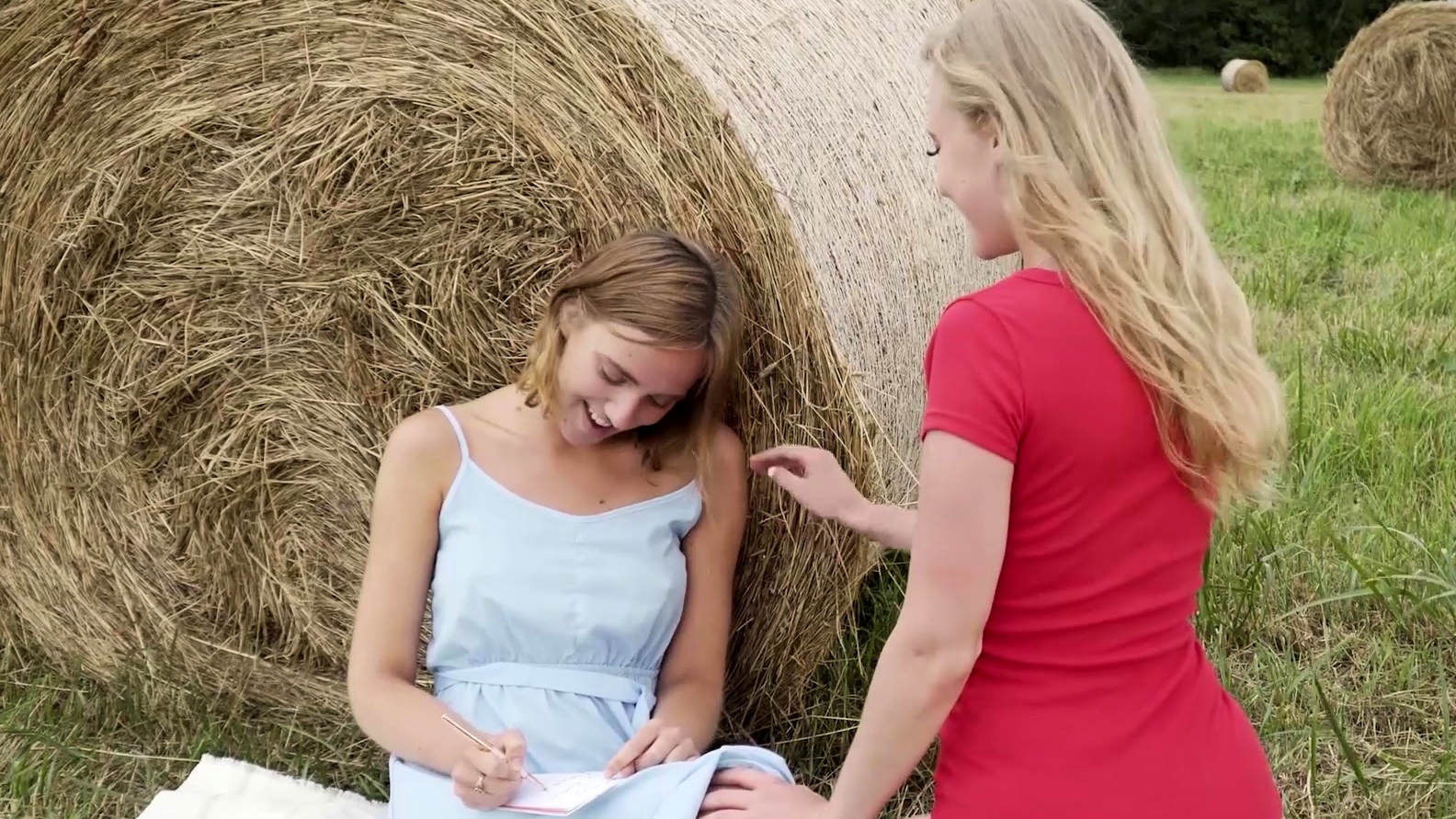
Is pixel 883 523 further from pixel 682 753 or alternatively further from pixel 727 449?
pixel 682 753

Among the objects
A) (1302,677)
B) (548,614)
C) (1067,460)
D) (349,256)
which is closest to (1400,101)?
(1302,677)

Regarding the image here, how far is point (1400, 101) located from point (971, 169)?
804 centimetres

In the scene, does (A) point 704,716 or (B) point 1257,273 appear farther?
(B) point 1257,273

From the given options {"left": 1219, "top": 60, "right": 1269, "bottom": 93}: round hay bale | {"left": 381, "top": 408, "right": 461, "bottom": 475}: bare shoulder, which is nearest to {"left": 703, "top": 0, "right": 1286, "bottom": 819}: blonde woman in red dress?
{"left": 381, "top": 408, "right": 461, "bottom": 475}: bare shoulder

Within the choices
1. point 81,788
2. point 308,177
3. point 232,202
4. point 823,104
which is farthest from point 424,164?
point 81,788

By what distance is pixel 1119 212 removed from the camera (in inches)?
62.6

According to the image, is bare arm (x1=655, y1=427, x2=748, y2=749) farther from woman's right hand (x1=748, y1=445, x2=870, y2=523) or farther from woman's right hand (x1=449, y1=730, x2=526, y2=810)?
woman's right hand (x1=449, y1=730, x2=526, y2=810)

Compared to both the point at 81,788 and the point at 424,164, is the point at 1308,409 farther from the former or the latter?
the point at 81,788

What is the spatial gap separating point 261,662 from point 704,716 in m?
1.15

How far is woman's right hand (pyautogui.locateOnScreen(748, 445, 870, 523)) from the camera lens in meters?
2.21

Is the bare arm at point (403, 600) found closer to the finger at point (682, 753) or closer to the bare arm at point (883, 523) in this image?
the finger at point (682, 753)

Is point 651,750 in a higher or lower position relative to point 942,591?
lower

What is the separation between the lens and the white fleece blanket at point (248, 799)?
7.88ft

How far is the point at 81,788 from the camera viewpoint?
267cm
